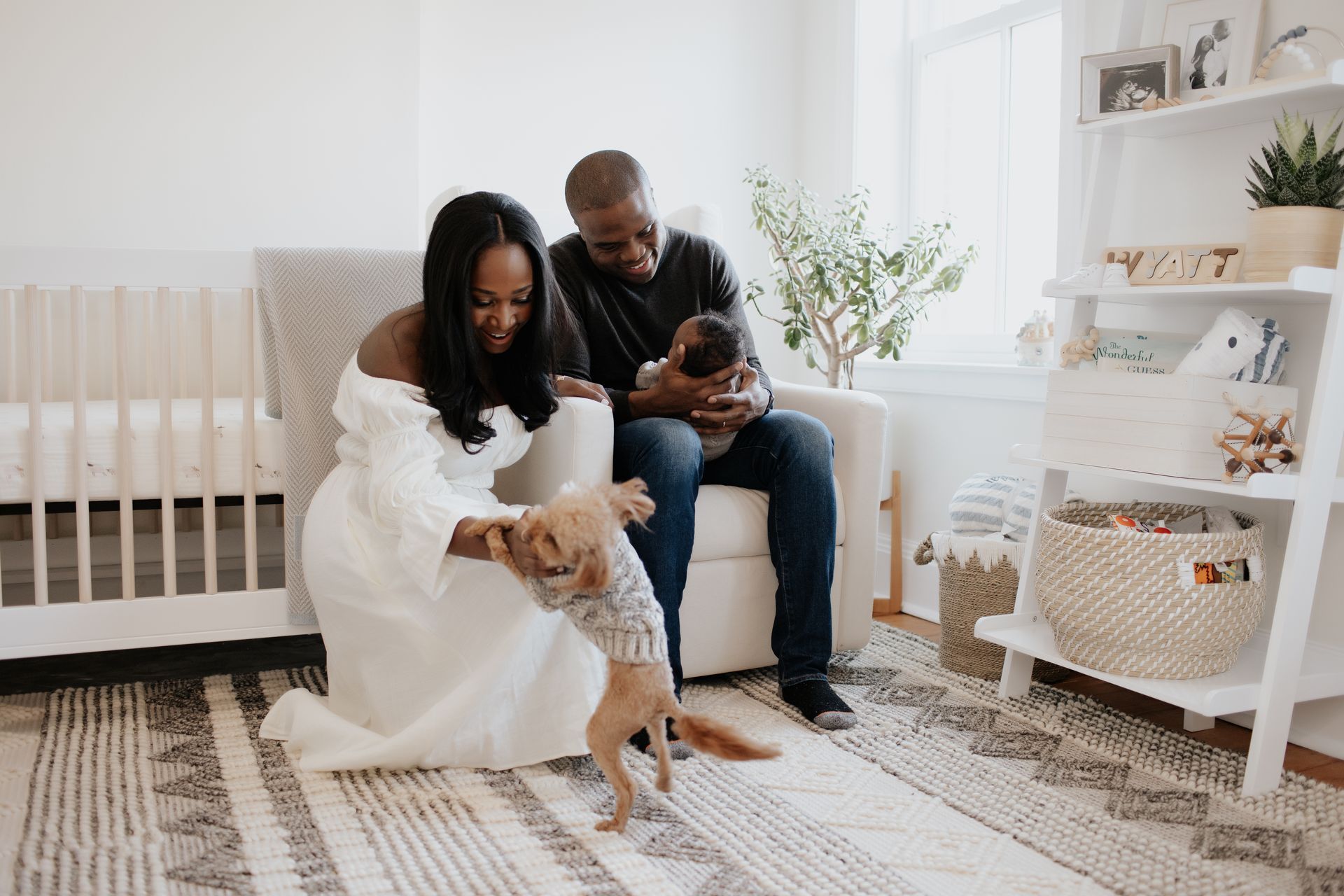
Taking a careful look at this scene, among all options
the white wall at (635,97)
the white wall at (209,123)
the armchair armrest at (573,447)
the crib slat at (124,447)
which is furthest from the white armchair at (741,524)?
the white wall at (209,123)

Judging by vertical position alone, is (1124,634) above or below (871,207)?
below

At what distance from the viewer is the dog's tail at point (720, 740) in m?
1.17

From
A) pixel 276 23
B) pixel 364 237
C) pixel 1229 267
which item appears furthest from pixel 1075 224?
pixel 276 23

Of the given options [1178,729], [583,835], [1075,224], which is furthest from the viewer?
[1075,224]

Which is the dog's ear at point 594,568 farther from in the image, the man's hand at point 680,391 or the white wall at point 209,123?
the white wall at point 209,123

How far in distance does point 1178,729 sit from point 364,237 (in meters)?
2.29

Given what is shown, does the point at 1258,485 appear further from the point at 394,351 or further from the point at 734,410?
A: the point at 394,351

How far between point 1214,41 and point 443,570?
1.56 meters

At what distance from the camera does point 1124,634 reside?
163 centimetres

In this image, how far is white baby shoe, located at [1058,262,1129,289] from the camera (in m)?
1.73

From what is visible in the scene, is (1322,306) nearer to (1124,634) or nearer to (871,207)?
(1124,634)

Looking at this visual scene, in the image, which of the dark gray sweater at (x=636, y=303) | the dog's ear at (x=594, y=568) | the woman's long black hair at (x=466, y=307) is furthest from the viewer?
the dark gray sweater at (x=636, y=303)

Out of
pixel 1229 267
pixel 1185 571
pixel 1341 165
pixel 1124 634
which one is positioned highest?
pixel 1341 165

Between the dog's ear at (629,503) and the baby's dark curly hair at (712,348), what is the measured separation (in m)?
0.64
